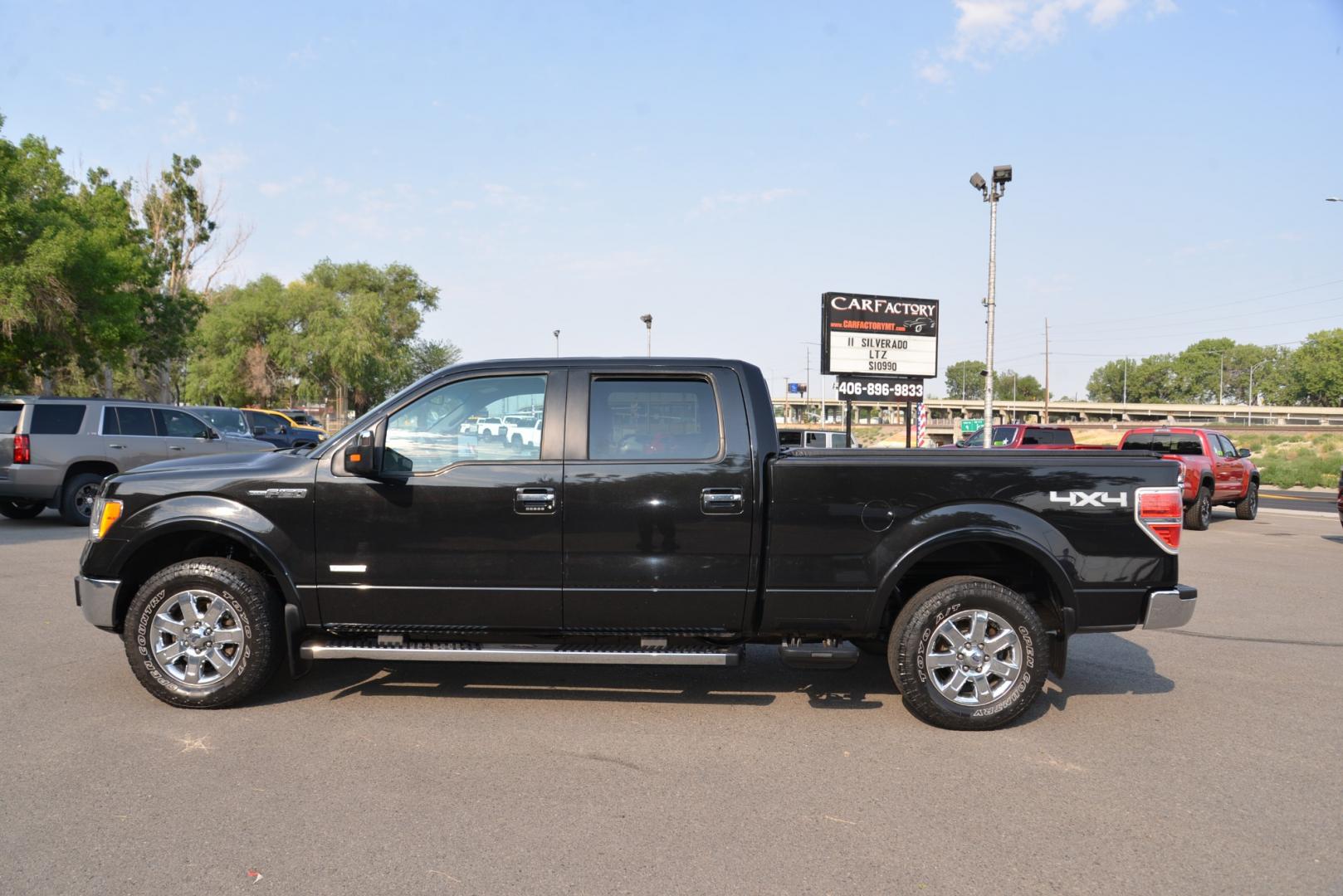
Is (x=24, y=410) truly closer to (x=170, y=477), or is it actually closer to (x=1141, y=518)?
(x=170, y=477)

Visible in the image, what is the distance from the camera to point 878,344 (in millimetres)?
22344

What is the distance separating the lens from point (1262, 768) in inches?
168

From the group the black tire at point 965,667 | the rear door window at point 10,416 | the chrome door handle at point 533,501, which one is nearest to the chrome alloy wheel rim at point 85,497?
the rear door window at point 10,416

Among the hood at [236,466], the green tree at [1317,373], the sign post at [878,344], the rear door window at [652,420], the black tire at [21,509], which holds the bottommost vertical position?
the black tire at [21,509]

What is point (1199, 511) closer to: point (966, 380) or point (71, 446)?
point (71, 446)

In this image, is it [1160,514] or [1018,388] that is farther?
[1018,388]

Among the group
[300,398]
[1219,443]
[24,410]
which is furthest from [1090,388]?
[24,410]

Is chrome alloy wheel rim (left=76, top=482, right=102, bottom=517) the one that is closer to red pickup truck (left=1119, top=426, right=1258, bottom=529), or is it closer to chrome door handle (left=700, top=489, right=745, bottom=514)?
chrome door handle (left=700, top=489, right=745, bottom=514)

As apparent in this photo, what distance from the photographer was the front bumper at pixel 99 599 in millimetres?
4980

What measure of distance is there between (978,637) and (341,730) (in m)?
3.43

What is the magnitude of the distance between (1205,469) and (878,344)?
846cm

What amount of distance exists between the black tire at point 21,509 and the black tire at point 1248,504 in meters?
21.3

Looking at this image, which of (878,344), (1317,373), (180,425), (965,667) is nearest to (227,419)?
(180,425)

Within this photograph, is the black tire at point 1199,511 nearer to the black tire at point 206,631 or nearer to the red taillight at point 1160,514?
the red taillight at point 1160,514
